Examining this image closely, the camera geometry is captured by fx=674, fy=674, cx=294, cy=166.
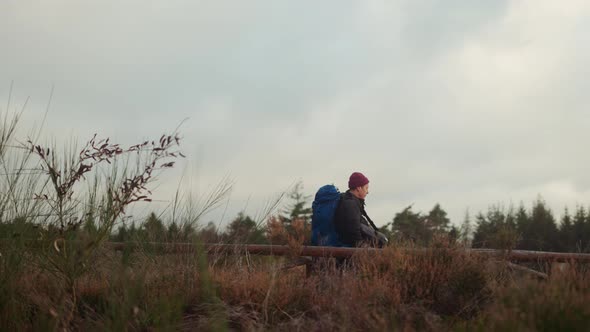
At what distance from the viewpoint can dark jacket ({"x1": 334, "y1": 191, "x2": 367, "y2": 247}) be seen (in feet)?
28.4

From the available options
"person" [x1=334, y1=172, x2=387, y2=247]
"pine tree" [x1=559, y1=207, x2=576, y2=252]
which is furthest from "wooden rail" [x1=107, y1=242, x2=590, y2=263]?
"pine tree" [x1=559, y1=207, x2=576, y2=252]

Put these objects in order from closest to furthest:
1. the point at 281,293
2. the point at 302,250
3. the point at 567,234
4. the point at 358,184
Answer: the point at 281,293, the point at 302,250, the point at 358,184, the point at 567,234

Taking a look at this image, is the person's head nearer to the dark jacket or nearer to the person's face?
the person's face

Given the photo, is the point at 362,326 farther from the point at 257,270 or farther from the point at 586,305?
the point at 257,270

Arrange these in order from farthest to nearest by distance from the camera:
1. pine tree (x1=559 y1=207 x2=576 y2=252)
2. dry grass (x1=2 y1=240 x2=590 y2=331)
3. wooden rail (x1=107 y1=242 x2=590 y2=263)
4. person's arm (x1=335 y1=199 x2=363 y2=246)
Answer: pine tree (x1=559 y1=207 x2=576 y2=252) → person's arm (x1=335 y1=199 x2=363 y2=246) → wooden rail (x1=107 y1=242 x2=590 y2=263) → dry grass (x1=2 y1=240 x2=590 y2=331)

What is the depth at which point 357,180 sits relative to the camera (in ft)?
29.9

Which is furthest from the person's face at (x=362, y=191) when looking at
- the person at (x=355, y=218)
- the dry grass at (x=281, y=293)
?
the dry grass at (x=281, y=293)

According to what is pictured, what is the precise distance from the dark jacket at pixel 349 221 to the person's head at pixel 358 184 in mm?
289

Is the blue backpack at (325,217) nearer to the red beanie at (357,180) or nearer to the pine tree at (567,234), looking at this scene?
the red beanie at (357,180)

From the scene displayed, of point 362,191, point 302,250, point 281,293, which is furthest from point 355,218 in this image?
point 281,293

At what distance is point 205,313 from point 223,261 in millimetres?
1586

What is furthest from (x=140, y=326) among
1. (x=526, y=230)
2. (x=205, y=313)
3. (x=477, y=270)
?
(x=526, y=230)

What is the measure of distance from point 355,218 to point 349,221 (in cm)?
9

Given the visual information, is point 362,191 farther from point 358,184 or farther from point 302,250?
point 302,250
